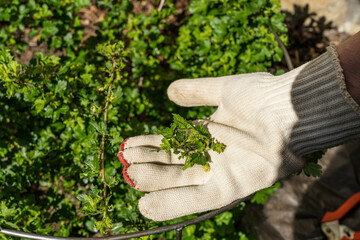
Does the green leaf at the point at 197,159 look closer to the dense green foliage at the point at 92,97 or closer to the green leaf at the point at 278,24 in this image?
the dense green foliage at the point at 92,97

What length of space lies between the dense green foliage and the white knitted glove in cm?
32

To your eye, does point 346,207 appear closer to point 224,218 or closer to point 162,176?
point 224,218

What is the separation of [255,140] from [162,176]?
63cm

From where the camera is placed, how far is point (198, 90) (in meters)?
1.96

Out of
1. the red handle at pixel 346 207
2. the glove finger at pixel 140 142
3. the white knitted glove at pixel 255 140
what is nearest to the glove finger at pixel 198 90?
the white knitted glove at pixel 255 140

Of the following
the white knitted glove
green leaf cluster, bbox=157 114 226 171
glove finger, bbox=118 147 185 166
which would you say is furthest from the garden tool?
glove finger, bbox=118 147 185 166

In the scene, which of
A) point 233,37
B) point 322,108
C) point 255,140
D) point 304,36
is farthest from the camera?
point 304,36

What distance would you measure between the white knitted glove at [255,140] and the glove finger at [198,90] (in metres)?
0.04

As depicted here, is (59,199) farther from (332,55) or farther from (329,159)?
(329,159)

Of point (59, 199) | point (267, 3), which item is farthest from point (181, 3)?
point (59, 199)

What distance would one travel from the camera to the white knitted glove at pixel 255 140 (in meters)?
1.53

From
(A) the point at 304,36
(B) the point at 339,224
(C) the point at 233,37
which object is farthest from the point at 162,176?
(A) the point at 304,36

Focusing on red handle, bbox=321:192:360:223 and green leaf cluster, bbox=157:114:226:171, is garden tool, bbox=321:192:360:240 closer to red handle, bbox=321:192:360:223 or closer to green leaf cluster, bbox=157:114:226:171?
red handle, bbox=321:192:360:223

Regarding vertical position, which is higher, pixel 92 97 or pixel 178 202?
pixel 92 97
